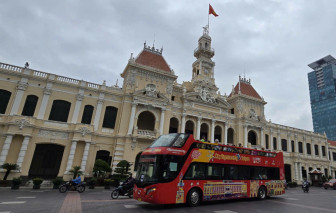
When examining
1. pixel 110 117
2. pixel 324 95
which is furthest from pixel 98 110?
pixel 324 95

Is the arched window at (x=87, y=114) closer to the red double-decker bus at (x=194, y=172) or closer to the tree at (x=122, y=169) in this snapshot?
the tree at (x=122, y=169)

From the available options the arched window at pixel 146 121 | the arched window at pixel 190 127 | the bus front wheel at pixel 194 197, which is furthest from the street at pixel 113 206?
the arched window at pixel 190 127

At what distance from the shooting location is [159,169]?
9.11 meters

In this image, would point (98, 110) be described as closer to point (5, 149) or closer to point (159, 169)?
point (5, 149)

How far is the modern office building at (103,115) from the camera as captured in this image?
20.1m

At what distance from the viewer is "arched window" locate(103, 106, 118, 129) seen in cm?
2411

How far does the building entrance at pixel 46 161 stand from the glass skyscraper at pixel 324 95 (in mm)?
113336

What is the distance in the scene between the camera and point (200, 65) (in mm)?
34312

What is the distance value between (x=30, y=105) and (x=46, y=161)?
6.52 m

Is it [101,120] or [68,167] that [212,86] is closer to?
[101,120]

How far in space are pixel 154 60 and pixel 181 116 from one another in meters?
9.51

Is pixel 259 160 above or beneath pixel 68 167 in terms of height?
above

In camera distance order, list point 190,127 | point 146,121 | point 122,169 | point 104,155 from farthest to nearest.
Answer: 1. point 190,127
2. point 146,121
3. point 104,155
4. point 122,169

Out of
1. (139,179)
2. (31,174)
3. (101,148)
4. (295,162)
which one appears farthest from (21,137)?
(295,162)
